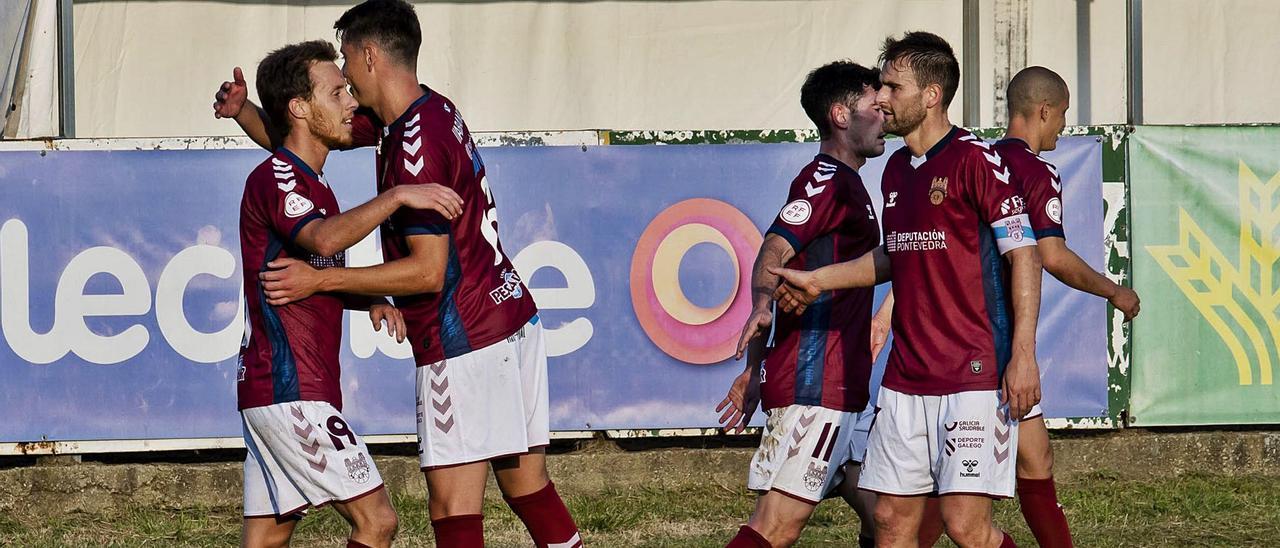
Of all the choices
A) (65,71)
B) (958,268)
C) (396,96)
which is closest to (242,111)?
(396,96)

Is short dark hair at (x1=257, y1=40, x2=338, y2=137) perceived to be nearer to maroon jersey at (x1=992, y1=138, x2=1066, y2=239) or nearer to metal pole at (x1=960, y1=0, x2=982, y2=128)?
maroon jersey at (x1=992, y1=138, x2=1066, y2=239)

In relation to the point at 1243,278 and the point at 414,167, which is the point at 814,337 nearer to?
the point at 414,167

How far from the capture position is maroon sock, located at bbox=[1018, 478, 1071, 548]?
5.57 m

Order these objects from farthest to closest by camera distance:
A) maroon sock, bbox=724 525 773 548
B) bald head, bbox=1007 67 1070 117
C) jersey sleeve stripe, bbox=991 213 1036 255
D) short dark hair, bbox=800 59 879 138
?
bald head, bbox=1007 67 1070 117
short dark hair, bbox=800 59 879 138
maroon sock, bbox=724 525 773 548
jersey sleeve stripe, bbox=991 213 1036 255

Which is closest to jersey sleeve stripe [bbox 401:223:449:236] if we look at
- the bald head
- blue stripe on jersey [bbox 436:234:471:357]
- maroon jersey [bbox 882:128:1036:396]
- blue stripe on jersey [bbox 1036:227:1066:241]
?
blue stripe on jersey [bbox 436:234:471:357]

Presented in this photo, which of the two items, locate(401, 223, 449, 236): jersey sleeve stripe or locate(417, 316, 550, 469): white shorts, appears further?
locate(417, 316, 550, 469): white shorts

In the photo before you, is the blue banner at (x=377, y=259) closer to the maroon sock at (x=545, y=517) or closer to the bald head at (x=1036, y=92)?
the bald head at (x=1036, y=92)

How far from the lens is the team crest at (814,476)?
508 centimetres

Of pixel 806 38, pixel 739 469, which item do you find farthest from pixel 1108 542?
pixel 806 38

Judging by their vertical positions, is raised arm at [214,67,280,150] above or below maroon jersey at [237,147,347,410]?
above

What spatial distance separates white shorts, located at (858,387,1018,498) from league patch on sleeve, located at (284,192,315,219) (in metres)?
1.96

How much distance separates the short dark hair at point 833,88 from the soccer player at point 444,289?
1.33 meters

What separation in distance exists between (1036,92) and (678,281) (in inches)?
101

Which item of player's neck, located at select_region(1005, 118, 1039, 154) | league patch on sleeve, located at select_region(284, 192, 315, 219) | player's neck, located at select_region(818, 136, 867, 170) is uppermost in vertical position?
player's neck, located at select_region(1005, 118, 1039, 154)
